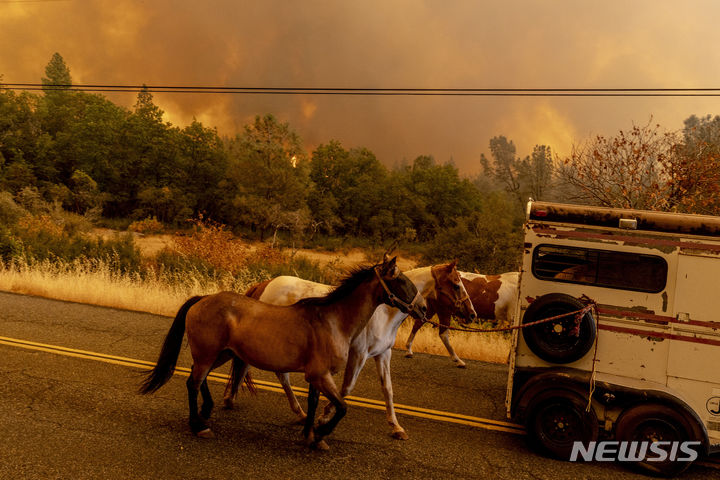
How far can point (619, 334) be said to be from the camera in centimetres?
540

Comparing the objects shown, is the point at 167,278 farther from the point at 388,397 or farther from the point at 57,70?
the point at 57,70

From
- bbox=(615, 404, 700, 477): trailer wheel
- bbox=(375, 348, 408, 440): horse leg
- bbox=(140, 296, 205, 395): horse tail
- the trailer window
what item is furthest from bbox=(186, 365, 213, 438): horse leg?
bbox=(615, 404, 700, 477): trailer wheel

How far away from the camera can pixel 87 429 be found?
536 cm

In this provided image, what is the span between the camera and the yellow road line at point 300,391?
6250mm

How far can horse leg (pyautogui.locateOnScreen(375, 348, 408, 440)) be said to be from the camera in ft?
18.6

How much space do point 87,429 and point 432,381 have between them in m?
5.16

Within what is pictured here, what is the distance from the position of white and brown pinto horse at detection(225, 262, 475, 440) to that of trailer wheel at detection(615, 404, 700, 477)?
8.04 ft

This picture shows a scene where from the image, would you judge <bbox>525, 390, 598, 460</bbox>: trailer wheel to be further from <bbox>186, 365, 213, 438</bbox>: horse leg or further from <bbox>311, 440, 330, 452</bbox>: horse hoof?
<bbox>186, 365, 213, 438</bbox>: horse leg

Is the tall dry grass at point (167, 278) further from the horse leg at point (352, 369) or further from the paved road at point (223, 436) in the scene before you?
the horse leg at point (352, 369)

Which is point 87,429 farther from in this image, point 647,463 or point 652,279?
point 652,279

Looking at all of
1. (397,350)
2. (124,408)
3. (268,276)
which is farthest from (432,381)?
(268,276)

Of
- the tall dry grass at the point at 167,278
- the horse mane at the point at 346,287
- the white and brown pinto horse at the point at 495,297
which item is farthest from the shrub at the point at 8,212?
the horse mane at the point at 346,287

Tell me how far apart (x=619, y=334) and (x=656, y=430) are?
1.18 metres

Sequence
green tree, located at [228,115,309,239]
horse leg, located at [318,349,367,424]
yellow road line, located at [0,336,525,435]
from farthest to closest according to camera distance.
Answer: green tree, located at [228,115,309,239], yellow road line, located at [0,336,525,435], horse leg, located at [318,349,367,424]
